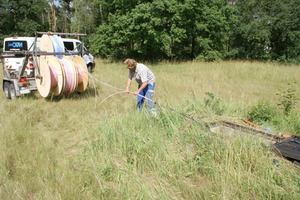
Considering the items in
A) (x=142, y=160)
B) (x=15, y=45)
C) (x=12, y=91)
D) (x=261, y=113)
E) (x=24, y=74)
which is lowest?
(x=142, y=160)

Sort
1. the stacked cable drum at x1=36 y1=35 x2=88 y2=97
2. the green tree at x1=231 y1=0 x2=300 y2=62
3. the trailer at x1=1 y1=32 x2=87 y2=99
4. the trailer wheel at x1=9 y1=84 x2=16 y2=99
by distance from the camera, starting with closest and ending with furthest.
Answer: the stacked cable drum at x1=36 y1=35 x2=88 y2=97 → the trailer at x1=1 y1=32 x2=87 y2=99 → the trailer wheel at x1=9 y1=84 x2=16 y2=99 → the green tree at x1=231 y1=0 x2=300 y2=62

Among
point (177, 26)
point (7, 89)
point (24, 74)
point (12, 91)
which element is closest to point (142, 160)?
point (24, 74)

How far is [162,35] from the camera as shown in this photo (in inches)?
713

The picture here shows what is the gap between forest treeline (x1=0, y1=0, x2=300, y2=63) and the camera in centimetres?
1820

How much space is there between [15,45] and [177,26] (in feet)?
50.2

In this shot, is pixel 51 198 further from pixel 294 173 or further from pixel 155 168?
pixel 294 173

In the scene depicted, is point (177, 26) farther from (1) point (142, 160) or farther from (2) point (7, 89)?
(1) point (142, 160)

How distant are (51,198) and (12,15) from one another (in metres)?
39.0

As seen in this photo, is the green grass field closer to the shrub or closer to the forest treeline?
the shrub

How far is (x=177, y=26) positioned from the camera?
21312 millimetres

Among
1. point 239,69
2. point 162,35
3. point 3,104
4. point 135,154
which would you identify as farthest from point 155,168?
point 162,35

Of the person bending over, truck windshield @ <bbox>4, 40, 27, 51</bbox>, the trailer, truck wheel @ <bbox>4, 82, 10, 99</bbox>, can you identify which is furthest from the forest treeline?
the person bending over

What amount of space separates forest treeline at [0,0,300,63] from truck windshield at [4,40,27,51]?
9261mm

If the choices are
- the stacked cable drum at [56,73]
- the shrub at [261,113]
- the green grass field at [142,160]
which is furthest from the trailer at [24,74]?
the shrub at [261,113]
